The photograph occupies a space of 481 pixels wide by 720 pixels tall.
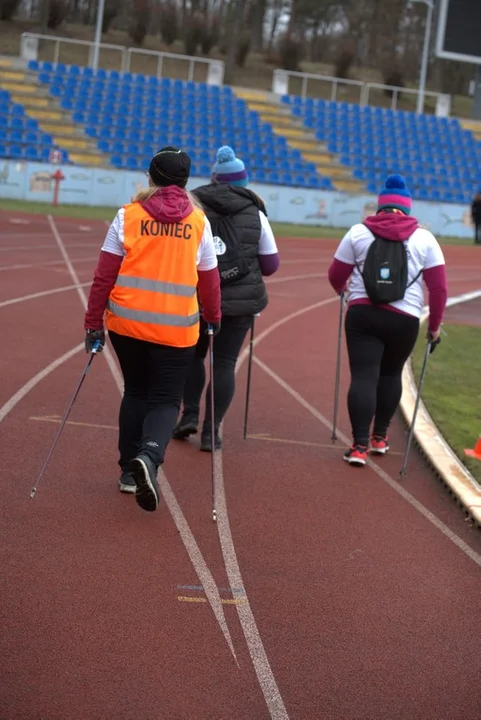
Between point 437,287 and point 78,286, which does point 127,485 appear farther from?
point 78,286

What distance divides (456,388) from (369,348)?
3674mm

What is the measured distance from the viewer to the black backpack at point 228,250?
7.92 m

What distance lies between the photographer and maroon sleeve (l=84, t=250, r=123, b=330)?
6523mm

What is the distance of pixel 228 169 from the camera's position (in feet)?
25.9

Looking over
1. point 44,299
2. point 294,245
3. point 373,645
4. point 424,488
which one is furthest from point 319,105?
point 373,645

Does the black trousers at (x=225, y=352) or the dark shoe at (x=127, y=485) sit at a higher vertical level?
the black trousers at (x=225, y=352)

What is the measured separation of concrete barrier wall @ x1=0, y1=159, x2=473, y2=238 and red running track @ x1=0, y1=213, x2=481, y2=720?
23.1m

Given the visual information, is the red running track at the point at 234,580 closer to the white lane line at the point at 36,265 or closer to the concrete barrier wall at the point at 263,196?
the white lane line at the point at 36,265

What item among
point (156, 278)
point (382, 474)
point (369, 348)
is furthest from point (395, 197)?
point (156, 278)

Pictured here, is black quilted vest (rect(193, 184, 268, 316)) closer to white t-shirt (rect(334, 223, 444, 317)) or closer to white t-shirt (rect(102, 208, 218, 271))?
white t-shirt (rect(334, 223, 444, 317))

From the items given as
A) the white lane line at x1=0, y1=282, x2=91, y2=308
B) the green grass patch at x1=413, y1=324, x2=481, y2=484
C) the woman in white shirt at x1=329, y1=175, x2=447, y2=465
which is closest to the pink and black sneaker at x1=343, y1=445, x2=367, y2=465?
the woman in white shirt at x1=329, y1=175, x2=447, y2=465

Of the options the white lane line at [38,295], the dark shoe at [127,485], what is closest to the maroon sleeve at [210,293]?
the dark shoe at [127,485]

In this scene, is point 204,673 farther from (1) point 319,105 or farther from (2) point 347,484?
(1) point 319,105

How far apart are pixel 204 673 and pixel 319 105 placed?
39507 mm
